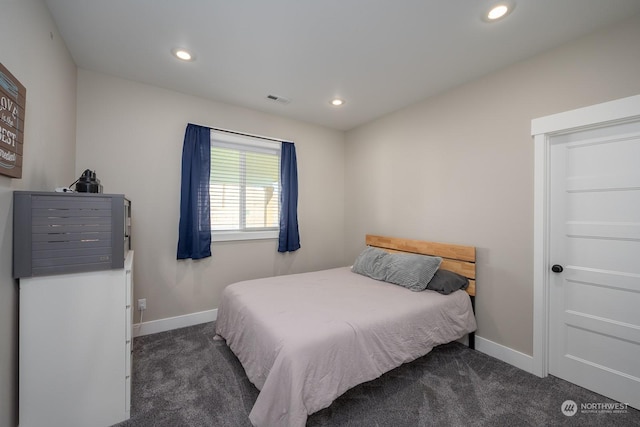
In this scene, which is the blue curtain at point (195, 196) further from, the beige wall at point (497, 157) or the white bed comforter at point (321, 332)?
the beige wall at point (497, 157)

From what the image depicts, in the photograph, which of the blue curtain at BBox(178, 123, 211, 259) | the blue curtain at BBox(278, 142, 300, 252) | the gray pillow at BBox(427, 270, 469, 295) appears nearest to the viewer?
the gray pillow at BBox(427, 270, 469, 295)

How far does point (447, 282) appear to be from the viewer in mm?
2439

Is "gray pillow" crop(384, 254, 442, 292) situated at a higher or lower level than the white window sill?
lower

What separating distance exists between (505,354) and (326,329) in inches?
72.7

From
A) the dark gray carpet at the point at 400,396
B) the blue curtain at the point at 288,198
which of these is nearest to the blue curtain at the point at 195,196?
the blue curtain at the point at 288,198

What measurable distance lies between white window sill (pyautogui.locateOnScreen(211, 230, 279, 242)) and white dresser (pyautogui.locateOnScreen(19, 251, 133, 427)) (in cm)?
149

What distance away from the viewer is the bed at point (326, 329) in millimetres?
1463

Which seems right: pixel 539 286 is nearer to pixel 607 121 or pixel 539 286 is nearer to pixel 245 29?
pixel 607 121

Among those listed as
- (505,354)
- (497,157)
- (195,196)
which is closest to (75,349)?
(195,196)

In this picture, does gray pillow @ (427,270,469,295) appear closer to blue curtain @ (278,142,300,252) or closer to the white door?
the white door

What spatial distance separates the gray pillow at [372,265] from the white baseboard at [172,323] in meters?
1.88

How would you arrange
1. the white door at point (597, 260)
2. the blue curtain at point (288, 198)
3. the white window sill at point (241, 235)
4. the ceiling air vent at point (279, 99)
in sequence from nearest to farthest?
the white door at point (597, 260), the ceiling air vent at point (279, 99), the white window sill at point (241, 235), the blue curtain at point (288, 198)

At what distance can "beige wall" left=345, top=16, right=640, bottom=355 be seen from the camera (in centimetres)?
191

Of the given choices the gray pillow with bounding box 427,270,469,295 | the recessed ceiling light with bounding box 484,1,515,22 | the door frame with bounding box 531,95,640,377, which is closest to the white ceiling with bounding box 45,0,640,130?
the recessed ceiling light with bounding box 484,1,515,22
